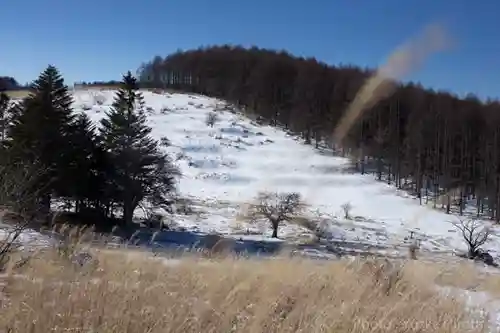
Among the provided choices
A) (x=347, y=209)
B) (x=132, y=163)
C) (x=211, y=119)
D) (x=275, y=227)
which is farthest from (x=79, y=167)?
(x=211, y=119)

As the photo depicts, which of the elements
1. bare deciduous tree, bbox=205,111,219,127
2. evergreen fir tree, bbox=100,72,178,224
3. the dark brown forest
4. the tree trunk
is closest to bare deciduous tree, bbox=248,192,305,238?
the tree trunk

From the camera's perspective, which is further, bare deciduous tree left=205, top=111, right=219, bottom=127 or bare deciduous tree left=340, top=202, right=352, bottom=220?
bare deciduous tree left=205, top=111, right=219, bottom=127

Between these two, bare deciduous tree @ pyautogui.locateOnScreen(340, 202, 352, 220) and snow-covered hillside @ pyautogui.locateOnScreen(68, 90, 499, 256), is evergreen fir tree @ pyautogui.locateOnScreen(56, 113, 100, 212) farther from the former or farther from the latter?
bare deciduous tree @ pyautogui.locateOnScreen(340, 202, 352, 220)

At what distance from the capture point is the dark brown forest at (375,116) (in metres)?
16.8

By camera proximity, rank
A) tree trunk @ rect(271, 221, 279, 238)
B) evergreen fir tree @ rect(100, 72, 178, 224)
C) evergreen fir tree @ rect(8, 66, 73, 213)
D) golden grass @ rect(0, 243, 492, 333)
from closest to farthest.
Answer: golden grass @ rect(0, 243, 492, 333), evergreen fir tree @ rect(8, 66, 73, 213), tree trunk @ rect(271, 221, 279, 238), evergreen fir tree @ rect(100, 72, 178, 224)

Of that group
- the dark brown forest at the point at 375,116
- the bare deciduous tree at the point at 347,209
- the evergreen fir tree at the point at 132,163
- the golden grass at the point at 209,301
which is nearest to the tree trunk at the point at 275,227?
the dark brown forest at the point at 375,116

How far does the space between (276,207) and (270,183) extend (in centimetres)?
1060

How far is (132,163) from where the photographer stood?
3181 cm


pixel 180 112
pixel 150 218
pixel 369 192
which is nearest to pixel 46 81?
pixel 150 218

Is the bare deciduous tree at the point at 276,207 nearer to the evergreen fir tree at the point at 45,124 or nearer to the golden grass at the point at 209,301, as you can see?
the evergreen fir tree at the point at 45,124

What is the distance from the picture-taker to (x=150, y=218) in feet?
107

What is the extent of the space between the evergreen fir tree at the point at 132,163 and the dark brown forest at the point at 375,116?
11.0 m

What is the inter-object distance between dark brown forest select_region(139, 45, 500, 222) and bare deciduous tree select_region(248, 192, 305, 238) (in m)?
4.58

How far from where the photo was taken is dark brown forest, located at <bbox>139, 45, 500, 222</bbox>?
1684cm
